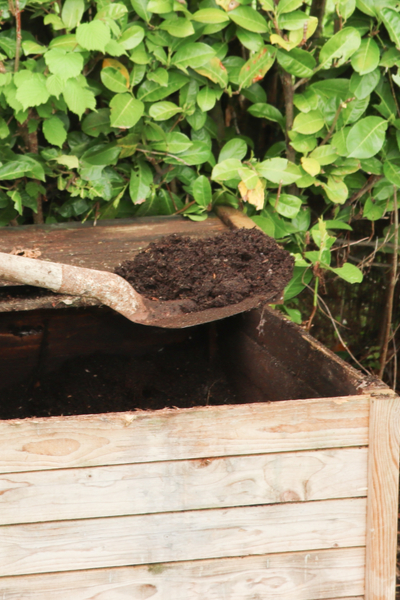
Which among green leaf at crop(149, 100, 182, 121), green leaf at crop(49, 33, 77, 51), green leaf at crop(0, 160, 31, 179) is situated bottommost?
green leaf at crop(0, 160, 31, 179)

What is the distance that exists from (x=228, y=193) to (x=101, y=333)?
0.66 meters

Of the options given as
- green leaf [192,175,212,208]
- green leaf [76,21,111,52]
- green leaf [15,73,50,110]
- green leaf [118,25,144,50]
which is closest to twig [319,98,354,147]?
green leaf [192,175,212,208]

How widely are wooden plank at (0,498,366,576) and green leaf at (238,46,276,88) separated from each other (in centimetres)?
136

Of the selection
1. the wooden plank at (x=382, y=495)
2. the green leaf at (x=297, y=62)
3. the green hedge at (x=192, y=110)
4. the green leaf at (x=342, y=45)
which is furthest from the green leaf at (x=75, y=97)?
the wooden plank at (x=382, y=495)

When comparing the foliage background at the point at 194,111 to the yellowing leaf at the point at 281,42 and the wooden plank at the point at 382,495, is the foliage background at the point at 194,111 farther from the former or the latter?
the wooden plank at the point at 382,495

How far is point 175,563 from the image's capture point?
1.05 m

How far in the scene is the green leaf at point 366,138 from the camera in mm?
1789

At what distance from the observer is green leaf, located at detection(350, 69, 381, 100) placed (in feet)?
5.99

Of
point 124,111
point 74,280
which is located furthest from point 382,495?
point 124,111

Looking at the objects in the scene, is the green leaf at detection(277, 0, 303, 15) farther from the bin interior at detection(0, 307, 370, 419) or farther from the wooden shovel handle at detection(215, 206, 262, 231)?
the bin interior at detection(0, 307, 370, 419)

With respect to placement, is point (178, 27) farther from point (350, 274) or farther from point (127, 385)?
point (127, 385)

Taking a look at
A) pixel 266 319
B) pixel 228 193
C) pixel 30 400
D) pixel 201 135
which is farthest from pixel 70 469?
pixel 201 135

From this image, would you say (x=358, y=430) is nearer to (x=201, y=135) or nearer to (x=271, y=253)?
(x=271, y=253)

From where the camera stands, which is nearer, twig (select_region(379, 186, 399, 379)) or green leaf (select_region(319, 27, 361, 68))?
green leaf (select_region(319, 27, 361, 68))
